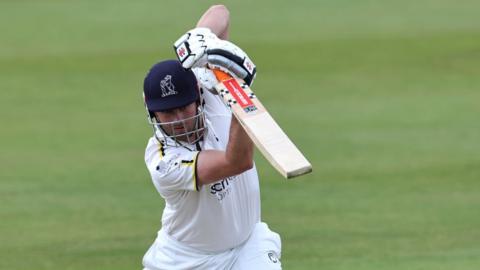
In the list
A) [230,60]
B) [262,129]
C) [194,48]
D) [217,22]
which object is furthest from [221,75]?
[217,22]

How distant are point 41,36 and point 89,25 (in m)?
0.97

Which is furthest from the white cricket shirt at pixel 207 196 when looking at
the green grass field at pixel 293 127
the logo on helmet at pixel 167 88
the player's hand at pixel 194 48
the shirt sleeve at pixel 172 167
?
the green grass field at pixel 293 127

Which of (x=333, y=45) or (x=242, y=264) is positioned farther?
(x=333, y=45)

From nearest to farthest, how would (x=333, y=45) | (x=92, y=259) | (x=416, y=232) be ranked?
1. (x=92, y=259)
2. (x=416, y=232)
3. (x=333, y=45)

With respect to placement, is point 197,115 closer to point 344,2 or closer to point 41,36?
point 41,36

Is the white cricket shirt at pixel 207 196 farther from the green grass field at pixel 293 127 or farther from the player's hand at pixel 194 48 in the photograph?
the green grass field at pixel 293 127

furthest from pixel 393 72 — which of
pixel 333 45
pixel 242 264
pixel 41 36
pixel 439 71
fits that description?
pixel 242 264

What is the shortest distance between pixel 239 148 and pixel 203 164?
1.15ft

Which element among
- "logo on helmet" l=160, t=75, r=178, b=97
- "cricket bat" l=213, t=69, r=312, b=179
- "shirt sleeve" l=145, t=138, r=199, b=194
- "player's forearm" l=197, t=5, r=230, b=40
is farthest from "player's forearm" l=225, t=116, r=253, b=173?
"player's forearm" l=197, t=5, r=230, b=40

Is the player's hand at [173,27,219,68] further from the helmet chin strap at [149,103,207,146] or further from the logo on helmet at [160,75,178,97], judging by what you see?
the helmet chin strap at [149,103,207,146]

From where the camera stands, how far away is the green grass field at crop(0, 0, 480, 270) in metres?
Answer: 9.77

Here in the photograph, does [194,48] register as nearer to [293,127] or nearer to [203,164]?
[203,164]

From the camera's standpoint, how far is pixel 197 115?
565 cm

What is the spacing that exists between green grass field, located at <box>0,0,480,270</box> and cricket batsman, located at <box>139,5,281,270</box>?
286 cm
